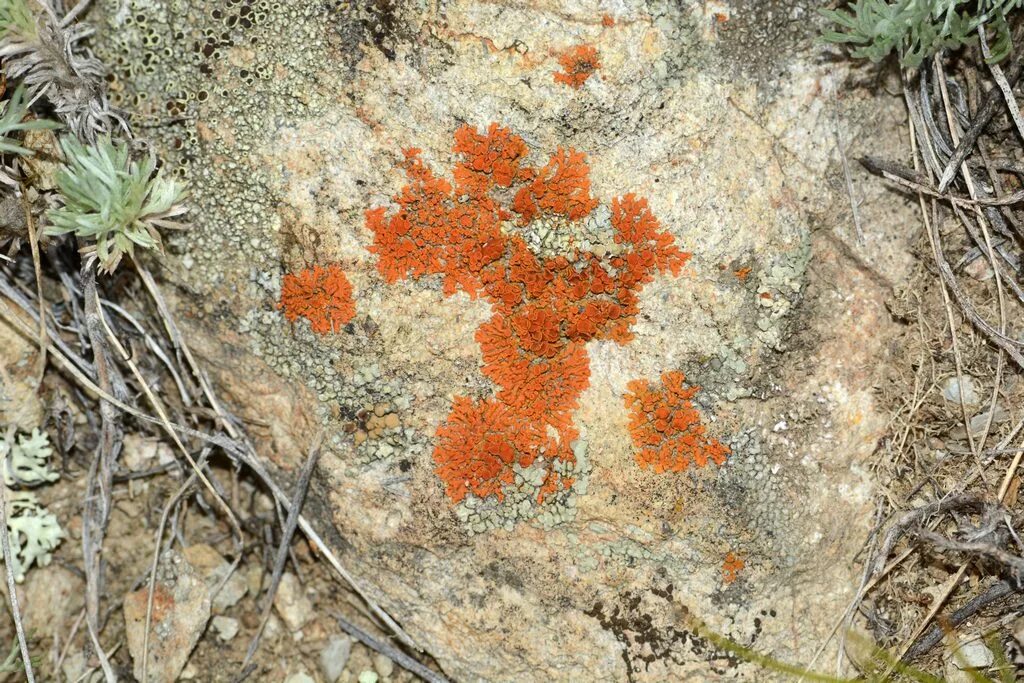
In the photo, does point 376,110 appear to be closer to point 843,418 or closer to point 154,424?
point 154,424

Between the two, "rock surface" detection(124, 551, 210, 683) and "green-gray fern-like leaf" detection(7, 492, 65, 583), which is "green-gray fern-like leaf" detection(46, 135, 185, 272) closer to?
"green-gray fern-like leaf" detection(7, 492, 65, 583)

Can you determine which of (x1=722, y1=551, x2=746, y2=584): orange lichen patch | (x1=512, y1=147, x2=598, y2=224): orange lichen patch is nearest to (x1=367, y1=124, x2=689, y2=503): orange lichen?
(x1=512, y1=147, x2=598, y2=224): orange lichen patch

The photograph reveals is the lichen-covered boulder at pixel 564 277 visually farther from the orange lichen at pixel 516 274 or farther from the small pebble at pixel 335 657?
the small pebble at pixel 335 657

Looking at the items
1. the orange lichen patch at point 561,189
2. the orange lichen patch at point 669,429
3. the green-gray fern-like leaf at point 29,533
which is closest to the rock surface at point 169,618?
the green-gray fern-like leaf at point 29,533

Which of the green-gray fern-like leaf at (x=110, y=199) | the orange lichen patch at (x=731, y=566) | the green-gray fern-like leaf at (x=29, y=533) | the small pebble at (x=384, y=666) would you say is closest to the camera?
the green-gray fern-like leaf at (x=110, y=199)

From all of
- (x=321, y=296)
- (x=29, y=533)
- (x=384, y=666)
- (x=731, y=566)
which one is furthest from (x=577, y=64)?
(x=29, y=533)

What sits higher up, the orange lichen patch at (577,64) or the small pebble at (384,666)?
the orange lichen patch at (577,64)
